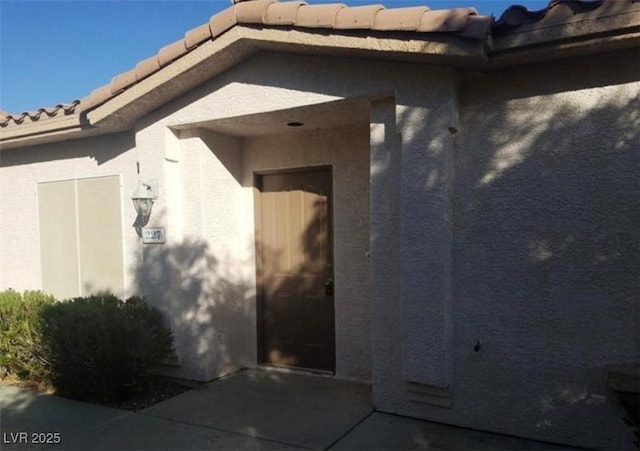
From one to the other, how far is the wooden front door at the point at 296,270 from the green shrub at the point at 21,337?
2892 millimetres

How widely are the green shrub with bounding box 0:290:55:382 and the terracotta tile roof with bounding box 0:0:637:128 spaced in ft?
10.1

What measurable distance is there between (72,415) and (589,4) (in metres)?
6.30

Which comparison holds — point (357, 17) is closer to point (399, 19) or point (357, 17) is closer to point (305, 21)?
point (399, 19)

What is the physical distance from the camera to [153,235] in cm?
625

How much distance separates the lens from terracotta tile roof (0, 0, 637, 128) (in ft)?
12.9

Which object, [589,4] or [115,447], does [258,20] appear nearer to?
[589,4]

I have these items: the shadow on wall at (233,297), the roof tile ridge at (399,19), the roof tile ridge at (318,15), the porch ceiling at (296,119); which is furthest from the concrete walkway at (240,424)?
the roof tile ridge at (318,15)

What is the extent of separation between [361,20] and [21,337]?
571cm

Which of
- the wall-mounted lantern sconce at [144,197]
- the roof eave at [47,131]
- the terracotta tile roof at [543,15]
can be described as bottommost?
the wall-mounted lantern sconce at [144,197]

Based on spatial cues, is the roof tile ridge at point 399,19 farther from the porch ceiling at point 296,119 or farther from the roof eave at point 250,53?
the porch ceiling at point 296,119

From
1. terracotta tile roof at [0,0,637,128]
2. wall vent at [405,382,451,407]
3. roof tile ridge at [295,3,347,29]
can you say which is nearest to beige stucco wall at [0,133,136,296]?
terracotta tile roof at [0,0,637,128]

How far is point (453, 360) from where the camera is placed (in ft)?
15.2

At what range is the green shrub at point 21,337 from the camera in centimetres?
616

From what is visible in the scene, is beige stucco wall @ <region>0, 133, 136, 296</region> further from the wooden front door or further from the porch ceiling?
the wooden front door
